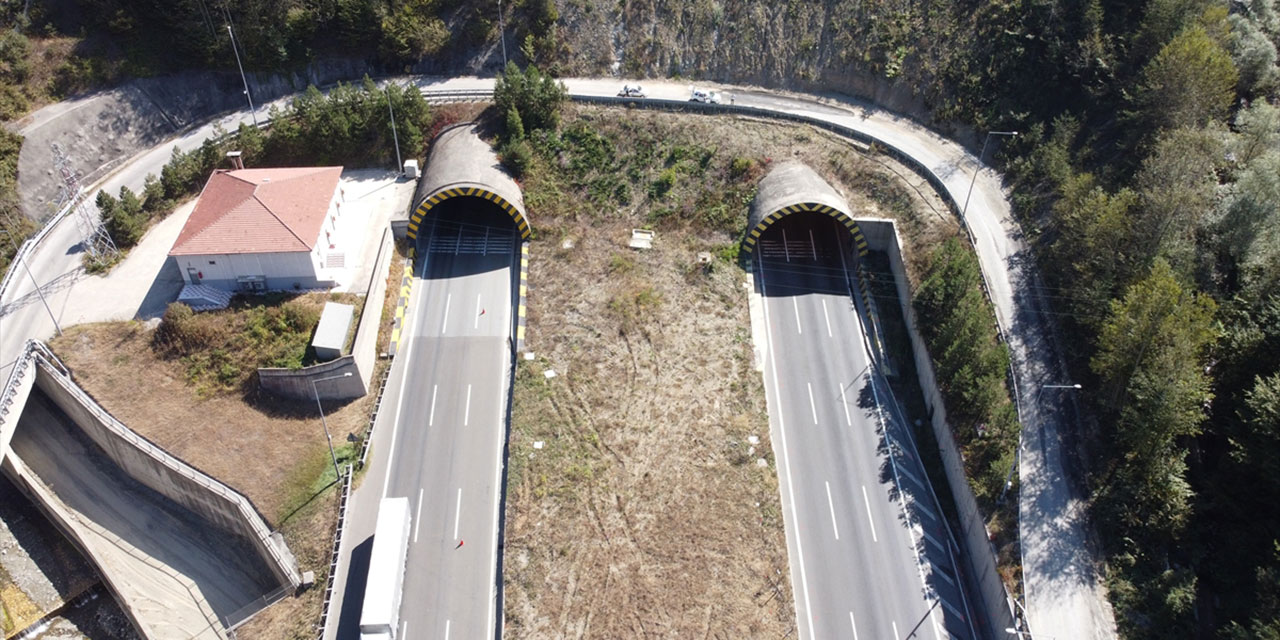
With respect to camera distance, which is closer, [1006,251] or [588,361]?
[588,361]

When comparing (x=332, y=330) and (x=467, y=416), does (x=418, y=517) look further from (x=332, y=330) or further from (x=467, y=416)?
(x=332, y=330)

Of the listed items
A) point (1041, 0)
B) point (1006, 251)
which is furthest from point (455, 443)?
point (1041, 0)

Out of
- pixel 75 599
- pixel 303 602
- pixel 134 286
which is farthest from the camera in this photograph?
pixel 134 286

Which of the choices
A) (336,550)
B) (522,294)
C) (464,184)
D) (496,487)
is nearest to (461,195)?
(464,184)

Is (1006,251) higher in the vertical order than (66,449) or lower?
higher

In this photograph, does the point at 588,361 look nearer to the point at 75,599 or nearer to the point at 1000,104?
the point at 75,599

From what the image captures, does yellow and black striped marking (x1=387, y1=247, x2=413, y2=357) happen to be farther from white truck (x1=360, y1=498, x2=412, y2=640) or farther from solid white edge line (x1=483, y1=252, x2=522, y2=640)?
white truck (x1=360, y1=498, x2=412, y2=640)

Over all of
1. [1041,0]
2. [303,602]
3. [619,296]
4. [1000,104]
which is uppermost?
[1041,0]
